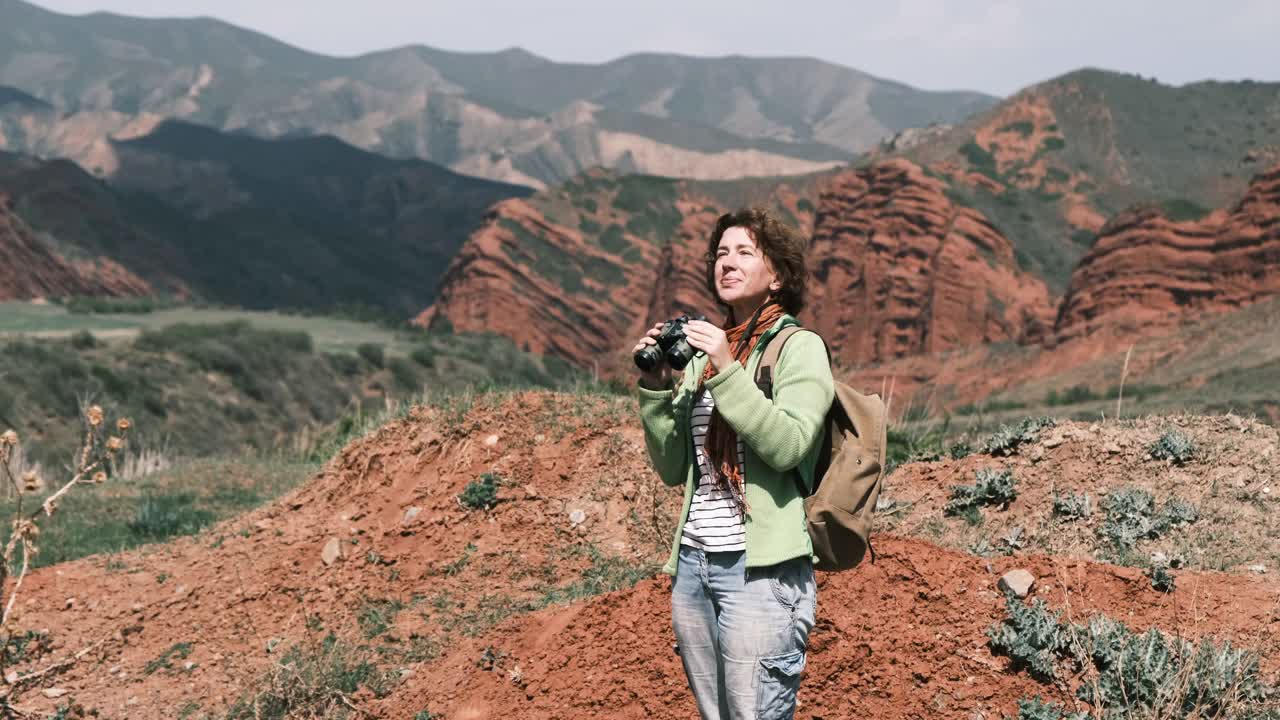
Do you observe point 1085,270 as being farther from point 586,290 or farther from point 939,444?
point 939,444

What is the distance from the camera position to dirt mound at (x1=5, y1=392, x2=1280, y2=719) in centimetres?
499

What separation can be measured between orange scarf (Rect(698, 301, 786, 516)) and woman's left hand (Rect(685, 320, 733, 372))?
0.56 feet

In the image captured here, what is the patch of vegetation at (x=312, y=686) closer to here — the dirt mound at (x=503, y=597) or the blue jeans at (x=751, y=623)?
the dirt mound at (x=503, y=597)

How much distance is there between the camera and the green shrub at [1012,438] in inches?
304

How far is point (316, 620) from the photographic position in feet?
21.9

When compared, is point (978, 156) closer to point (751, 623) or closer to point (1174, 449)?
point (1174, 449)

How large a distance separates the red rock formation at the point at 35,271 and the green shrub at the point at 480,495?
50177mm

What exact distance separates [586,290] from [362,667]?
49672 millimetres

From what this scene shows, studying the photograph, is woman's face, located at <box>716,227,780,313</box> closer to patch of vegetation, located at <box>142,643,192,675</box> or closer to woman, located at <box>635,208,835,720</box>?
woman, located at <box>635,208,835,720</box>

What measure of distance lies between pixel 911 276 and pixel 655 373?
41265mm

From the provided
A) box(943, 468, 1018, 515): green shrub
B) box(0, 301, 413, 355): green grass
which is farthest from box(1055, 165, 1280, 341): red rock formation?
box(943, 468, 1018, 515): green shrub

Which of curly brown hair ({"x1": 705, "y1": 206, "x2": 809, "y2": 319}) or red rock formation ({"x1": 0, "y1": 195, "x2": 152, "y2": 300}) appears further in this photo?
red rock formation ({"x1": 0, "y1": 195, "x2": 152, "y2": 300})

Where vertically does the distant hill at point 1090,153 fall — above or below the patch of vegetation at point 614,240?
above

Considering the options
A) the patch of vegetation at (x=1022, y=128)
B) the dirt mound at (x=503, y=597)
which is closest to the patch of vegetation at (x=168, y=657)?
the dirt mound at (x=503, y=597)
